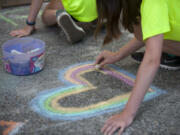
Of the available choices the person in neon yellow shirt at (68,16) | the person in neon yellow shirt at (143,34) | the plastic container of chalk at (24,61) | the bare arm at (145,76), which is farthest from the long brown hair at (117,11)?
the person in neon yellow shirt at (68,16)

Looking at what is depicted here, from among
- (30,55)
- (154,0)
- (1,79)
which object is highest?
(154,0)

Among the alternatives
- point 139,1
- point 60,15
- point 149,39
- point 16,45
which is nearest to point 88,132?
point 149,39

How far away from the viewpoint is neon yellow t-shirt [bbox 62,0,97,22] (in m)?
1.57

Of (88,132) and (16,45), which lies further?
(16,45)

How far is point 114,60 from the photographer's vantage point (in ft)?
4.11

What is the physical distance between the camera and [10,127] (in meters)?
0.86

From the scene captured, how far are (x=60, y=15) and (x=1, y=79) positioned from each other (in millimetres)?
580

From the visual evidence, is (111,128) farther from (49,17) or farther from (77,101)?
(49,17)

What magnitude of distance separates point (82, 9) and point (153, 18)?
0.86 m

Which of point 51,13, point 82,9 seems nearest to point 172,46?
point 82,9

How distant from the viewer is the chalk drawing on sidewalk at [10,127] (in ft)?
2.75

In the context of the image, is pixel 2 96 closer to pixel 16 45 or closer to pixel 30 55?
pixel 30 55

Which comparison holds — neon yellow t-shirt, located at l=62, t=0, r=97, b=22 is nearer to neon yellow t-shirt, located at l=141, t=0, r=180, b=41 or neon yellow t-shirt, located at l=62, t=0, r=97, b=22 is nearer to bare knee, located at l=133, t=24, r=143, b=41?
bare knee, located at l=133, t=24, r=143, b=41

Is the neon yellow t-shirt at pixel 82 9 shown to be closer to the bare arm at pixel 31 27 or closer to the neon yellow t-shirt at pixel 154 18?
the bare arm at pixel 31 27
